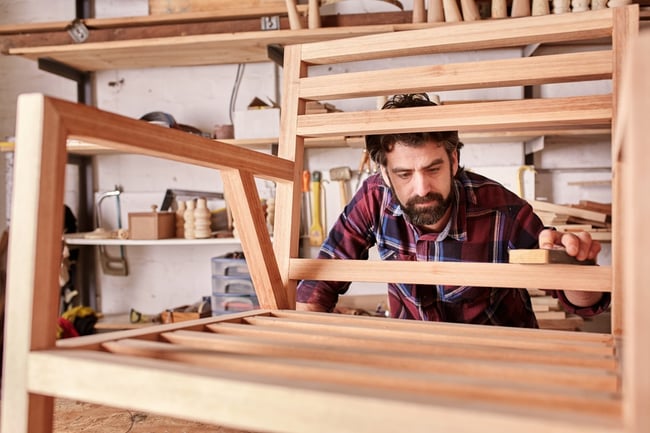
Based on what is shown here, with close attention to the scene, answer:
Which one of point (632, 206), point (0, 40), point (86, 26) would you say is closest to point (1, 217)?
point (0, 40)

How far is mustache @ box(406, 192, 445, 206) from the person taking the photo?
148 cm

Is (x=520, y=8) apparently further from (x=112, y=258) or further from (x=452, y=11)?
(x=112, y=258)

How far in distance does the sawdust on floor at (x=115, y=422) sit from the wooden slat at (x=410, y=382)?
1.08 ft

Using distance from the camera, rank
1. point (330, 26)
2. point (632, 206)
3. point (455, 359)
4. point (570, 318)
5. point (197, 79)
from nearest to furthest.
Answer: point (632, 206) < point (455, 359) < point (570, 318) < point (330, 26) < point (197, 79)

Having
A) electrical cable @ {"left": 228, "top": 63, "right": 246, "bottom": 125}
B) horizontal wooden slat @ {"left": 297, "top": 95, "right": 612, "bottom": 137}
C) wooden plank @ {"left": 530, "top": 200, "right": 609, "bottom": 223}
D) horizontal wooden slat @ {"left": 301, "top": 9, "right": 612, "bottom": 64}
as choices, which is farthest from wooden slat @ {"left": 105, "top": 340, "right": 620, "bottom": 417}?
electrical cable @ {"left": 228, "top": 63, "right": 246, "bottom": 125}

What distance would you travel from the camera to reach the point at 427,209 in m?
1.48

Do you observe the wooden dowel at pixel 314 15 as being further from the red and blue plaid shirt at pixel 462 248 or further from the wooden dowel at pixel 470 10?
the red and blue plaid shirt at pixel 462 248

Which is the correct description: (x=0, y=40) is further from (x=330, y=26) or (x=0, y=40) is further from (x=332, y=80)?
(x=332, y=80)

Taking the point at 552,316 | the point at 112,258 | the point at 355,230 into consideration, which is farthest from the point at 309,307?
the point at 112,258

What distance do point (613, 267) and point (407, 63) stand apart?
2.31 metres

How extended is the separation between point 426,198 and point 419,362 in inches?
38.1

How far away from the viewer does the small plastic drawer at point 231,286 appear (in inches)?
107

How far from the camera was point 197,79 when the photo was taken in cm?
311

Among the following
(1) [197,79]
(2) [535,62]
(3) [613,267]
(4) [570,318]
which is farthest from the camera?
(1) [197,79]
